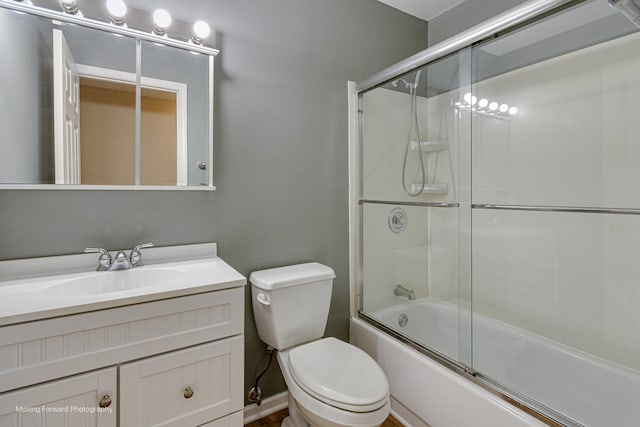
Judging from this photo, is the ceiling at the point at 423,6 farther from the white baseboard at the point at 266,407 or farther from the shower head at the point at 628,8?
the white baseboard at the point at 266,407

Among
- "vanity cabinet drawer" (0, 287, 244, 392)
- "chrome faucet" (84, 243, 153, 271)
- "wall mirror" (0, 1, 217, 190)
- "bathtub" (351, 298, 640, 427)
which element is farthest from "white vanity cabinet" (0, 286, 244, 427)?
"bathtub" (351, 298, 640, 427)

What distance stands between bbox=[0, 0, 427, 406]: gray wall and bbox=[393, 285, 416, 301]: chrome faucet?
1.14ft

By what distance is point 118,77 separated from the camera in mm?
1336

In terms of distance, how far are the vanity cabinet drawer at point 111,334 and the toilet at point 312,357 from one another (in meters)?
0.34

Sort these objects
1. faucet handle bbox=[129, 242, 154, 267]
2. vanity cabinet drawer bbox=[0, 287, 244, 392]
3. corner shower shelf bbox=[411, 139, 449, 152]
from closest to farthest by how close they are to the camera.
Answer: vanity cabinet drawer bbox=[0, 287, 244, 392] → faucet handle bbox=[129, 242, 154, 267] → corner shower shelf bbox=[411, 139, 449, 152]

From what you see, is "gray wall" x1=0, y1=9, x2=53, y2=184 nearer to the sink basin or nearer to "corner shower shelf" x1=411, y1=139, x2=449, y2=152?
the sink basin

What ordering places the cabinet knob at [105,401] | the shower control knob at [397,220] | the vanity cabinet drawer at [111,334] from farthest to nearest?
the shower control knob at [397,220], the cabinet knob at [105,401], the vanity cabinet drawer at [111,334]

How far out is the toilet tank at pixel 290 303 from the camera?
1.51m

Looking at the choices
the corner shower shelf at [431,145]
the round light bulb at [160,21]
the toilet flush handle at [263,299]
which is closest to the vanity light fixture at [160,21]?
the round light bulb at [160,21]

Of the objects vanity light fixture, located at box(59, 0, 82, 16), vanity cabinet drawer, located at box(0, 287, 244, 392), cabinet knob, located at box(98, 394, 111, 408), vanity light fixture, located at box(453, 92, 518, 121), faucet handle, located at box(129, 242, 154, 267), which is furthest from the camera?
vanity light fixture, located at box(453, 92, 518, 121)

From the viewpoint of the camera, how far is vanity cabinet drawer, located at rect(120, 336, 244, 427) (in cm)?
103

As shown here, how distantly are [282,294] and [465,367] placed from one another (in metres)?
0.89

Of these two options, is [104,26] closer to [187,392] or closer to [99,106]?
[99,106]

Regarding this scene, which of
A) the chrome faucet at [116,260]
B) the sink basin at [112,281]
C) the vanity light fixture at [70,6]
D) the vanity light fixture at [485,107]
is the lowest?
the sink basin at [112,281]
